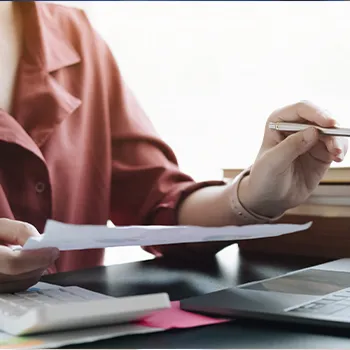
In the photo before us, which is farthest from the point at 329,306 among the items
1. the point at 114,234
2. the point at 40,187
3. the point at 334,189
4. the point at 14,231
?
the point at 40,187

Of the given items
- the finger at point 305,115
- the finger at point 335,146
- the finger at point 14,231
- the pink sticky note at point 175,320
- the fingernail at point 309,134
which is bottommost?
the pink sticky note at point 175,320

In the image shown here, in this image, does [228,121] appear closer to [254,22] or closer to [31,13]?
[254,22]

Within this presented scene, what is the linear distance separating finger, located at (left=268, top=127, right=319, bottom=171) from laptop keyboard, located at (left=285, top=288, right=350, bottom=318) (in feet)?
0.68

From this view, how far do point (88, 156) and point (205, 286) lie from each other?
1.59 feet

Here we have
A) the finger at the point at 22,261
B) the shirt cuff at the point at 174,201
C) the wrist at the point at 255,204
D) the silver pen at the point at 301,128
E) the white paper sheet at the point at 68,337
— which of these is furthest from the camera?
the shirt cuff at the point at 174,201

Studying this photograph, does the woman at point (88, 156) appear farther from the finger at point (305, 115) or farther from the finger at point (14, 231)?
the finger at point (14, 231)

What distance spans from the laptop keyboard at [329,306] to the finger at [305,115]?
0.72 feet

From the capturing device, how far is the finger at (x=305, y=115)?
62 centimetres

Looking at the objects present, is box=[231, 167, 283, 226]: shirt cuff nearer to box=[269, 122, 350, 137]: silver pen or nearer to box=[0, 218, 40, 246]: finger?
box=[269, 122, 350, 137]: silver pen

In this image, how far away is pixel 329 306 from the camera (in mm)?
422

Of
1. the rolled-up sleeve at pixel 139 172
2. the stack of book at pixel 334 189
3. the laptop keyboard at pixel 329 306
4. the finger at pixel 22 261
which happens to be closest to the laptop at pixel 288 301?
the laptop keyboard at pixel 329 306

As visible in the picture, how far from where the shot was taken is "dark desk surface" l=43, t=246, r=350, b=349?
363 millimetres

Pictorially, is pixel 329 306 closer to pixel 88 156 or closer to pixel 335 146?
pixel 335 146

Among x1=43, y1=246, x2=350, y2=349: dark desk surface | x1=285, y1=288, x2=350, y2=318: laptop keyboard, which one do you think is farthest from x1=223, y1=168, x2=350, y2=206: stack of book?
x1=285, y1=288, x2=350, y2=318: laptop keyboard
